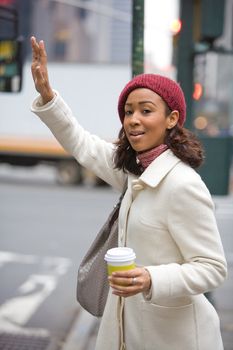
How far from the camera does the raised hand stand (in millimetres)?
2299

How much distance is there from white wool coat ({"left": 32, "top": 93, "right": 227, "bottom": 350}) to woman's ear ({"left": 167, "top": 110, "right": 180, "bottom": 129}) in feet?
0.34

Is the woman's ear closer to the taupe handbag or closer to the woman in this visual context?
the woman

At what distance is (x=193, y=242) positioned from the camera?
191 centimetres

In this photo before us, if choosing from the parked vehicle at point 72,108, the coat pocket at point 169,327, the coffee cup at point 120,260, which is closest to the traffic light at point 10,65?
the coat pocket at point 169,327

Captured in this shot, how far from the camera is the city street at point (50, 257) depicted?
523cm

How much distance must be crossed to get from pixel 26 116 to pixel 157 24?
754 cm

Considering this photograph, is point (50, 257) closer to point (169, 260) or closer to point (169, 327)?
point (169, 327)

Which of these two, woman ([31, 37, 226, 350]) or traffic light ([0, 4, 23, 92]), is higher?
traffic light ([0, 4, 23, 92])

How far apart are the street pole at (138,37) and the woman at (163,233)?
128 cm

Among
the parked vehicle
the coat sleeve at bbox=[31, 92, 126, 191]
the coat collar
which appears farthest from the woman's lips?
the parked vehicle

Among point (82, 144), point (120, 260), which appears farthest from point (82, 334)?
point (120, 260)

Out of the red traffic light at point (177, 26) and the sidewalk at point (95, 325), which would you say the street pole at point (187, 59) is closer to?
the red traffic light at point (177, 26)

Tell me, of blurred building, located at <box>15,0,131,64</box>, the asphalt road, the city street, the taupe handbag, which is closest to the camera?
→ the taupe handbag

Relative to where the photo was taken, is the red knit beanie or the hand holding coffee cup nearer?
the hand holding coffee cup
